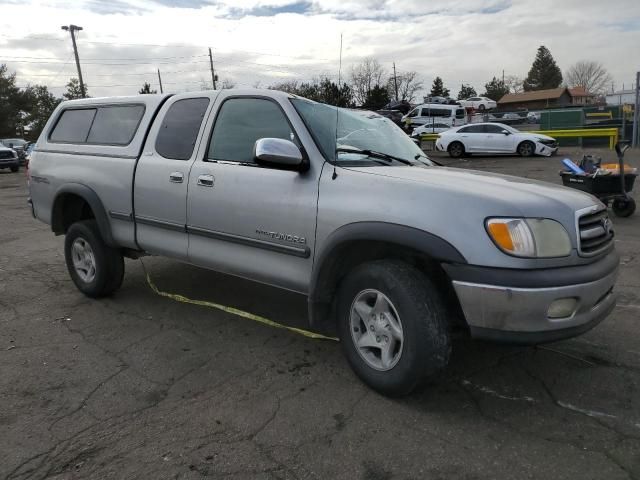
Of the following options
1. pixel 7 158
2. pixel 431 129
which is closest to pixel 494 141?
pixel 431 129

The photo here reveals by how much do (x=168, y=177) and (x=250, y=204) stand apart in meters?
0.95

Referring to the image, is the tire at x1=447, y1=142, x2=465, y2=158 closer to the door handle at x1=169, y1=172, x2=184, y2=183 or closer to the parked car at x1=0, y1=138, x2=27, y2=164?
the door handle at x1=169, y1=172, x2=184, y2=183

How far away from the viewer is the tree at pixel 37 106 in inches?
2341

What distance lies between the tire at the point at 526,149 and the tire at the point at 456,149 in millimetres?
A: 2235

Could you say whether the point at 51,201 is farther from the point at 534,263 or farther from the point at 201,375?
the point at 534,263

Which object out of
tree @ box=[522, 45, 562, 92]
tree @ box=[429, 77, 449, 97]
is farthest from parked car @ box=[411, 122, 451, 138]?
tree @ box=[522, 45, 562, 92]

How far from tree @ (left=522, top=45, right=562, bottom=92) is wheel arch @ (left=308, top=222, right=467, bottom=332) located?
11010cm

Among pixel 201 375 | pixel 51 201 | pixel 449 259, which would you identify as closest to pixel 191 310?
pixel 201 375

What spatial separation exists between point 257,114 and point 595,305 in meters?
2.51

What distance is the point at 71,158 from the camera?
524 cm

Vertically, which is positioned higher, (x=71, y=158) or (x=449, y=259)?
(x=71, y=158)

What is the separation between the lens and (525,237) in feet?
9.00

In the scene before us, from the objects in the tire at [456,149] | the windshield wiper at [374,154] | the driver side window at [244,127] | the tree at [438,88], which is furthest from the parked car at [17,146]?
the tree at [438,88]

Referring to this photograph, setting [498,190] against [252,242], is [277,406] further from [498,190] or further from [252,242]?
[498,190]
